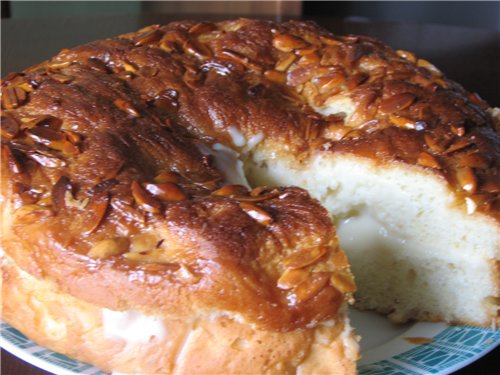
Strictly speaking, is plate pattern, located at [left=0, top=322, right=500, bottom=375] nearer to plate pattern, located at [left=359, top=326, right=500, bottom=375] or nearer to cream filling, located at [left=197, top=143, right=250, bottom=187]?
plate pattern, located at [left=359, top=326, right=500, bottom=375]

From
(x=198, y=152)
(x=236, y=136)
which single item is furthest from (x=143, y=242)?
(x=236, y=136)

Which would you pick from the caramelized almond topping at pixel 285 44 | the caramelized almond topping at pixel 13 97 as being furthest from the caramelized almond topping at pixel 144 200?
the caramelized almond topping at pixel 285 44

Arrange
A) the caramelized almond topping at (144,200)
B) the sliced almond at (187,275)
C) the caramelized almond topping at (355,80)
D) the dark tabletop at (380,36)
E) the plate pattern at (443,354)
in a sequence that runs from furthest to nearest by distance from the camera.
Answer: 1. the dark tabletop at (380,36)
2. the caramelized almond topping at (355,80)
3. the plate pattern at (443,354)
4. the caramelized almond topping at (144,200)
5. the sliced almond at (187,275)

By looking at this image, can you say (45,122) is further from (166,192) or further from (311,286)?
(311,286)

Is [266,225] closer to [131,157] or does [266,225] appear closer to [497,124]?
[131,157]

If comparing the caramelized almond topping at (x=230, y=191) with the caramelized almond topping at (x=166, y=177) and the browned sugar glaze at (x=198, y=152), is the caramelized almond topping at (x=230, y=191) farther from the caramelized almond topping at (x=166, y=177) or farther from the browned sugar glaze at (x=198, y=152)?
the caramelized almond topping at (x=166, y=177)

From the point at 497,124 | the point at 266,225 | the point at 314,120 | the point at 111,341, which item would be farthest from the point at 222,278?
the point at 497,124
